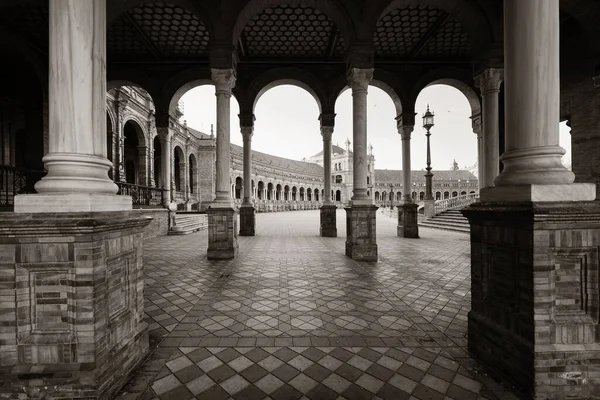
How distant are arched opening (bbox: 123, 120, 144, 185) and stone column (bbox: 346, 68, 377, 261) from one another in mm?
15869

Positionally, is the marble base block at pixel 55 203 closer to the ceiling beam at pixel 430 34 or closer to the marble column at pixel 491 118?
the marble column at pixel 491 118

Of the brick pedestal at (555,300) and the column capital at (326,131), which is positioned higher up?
the column capital at (326,131)

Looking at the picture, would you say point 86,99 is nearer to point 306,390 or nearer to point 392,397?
point 306,390

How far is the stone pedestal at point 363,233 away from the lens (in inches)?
299

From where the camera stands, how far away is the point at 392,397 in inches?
92.3

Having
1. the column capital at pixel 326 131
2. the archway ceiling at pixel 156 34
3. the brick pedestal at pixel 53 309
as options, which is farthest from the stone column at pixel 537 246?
the column capital at pixel 326 131

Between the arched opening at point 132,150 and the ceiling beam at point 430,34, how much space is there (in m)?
17.6

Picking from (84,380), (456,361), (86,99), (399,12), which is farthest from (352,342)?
(399,12)

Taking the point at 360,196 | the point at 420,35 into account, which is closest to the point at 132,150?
the point at 360,196

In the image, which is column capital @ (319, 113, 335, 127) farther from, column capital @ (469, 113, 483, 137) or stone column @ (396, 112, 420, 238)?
column capital @ (469, 113, 483, 137)

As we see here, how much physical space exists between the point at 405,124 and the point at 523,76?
9.97 meters

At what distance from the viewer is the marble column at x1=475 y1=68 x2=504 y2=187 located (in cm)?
788

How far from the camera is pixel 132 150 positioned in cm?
2231

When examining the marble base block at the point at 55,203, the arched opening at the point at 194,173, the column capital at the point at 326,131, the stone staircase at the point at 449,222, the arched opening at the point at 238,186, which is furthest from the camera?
the arched opening at the point at 238,186
